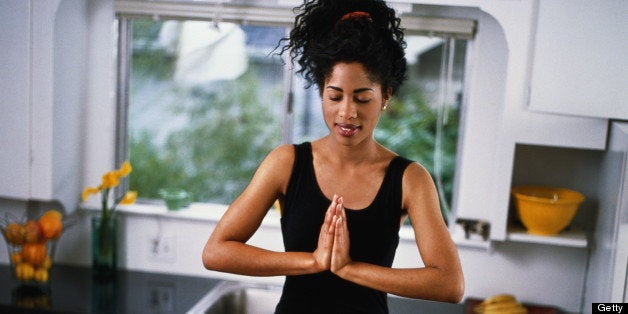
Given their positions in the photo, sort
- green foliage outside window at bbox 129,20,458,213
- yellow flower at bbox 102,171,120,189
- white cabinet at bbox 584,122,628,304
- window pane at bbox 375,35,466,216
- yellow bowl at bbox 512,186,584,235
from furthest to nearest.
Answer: window pane at bbox 375,35,466,216 < green foliage outside window at bbox 129,20,458,213 < yellow flower at bbox 102,171,120,189 < yellow bowl at bbox 512,186,584,235 < white cabinet at bbox 584,122,628,304

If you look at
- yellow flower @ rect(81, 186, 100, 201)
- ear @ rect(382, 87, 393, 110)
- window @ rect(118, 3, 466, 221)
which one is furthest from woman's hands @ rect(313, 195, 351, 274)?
yellow flower @ rect(81, 186, 100, 201)

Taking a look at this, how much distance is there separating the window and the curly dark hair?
907 millimetres

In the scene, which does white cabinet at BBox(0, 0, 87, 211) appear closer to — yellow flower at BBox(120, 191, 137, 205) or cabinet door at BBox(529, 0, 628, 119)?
yellow flower at BBox(120, 191, 137, 205)

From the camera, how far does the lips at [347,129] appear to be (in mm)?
1269

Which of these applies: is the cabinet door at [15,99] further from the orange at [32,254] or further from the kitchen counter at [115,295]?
the kitchen counter at [115,295]

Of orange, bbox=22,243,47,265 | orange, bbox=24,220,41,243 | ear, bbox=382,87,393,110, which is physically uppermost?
ear, bbox=382,87,393,110

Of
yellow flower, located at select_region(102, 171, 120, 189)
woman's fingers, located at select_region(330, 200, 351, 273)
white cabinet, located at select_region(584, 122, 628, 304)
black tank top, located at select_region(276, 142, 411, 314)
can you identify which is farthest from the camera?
yellow flower, located at select_region(102, 171, 120, 189)

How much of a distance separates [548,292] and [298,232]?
52.0 inches

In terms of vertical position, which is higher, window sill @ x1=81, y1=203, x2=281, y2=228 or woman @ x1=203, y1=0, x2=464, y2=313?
woman @ x1=203, y1=0, x2=464, y2=313

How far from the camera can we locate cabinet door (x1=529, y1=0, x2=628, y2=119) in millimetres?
1783

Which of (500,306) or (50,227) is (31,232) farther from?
(500,306)

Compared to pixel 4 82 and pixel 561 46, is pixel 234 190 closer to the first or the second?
pixel 4 82

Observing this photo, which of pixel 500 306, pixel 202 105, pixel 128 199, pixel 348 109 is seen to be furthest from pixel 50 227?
pixel 500 306

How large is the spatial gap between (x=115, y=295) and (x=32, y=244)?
0.35m
